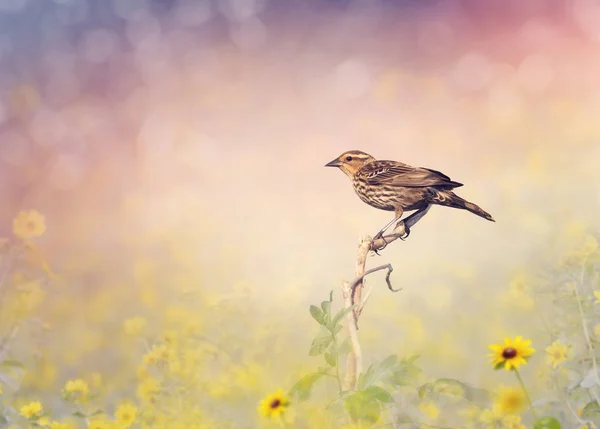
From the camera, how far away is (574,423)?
1373 mm

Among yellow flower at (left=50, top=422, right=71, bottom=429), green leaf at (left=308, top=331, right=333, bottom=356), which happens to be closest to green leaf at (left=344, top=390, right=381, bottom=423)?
green leaf at (left=308, top=331, right=333, bottom=356)

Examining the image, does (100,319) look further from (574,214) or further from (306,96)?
(574,214)

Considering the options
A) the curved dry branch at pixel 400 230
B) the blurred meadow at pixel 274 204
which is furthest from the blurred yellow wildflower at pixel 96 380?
the curved dry branch at pixel 400 230

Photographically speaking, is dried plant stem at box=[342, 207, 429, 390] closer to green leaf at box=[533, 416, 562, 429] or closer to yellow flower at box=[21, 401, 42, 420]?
green leaf at box=[533, 416, 562, 429]

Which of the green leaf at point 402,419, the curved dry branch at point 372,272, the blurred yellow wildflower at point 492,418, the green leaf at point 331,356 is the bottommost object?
the blurred yellow wildflower at point 492,418

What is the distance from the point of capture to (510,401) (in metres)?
1.41

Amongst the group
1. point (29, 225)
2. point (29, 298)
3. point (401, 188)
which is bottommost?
point (401, 188)

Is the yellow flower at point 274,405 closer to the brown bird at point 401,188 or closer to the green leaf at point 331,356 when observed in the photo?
the green leaf at point 331,356

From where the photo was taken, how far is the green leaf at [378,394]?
1.31m

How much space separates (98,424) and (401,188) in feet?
2.89

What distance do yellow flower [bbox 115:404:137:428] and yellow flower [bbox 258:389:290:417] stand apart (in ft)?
1.07

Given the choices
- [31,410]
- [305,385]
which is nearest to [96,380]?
[31,410]

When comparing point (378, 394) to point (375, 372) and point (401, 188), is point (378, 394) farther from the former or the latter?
point (401, 188)

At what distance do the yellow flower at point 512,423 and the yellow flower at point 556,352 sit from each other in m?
0.14
